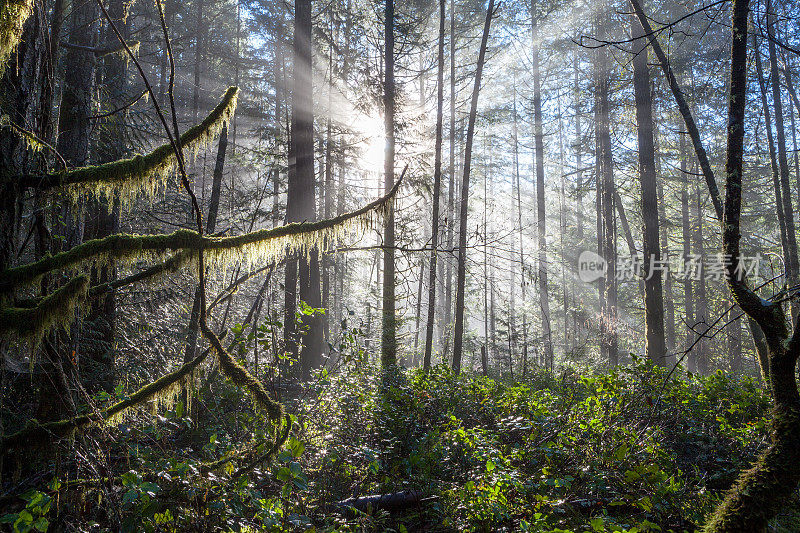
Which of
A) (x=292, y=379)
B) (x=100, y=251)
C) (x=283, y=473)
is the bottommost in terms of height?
(x=292, y=379)

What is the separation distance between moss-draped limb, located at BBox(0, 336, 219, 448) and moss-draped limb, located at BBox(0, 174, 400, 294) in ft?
2.56

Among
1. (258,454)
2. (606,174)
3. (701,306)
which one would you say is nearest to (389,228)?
(258,454)

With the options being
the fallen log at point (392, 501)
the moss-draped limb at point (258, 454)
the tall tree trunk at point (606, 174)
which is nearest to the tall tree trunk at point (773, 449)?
the fallen log at point (392, 501)

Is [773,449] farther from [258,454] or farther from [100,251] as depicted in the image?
[100,251]

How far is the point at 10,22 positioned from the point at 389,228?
27.5 feet

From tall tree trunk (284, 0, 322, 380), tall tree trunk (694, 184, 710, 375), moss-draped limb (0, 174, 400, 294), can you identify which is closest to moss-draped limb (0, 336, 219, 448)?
moss-draped limb (0, 174, 400, 294)

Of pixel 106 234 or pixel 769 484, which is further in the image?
pixel 106 234

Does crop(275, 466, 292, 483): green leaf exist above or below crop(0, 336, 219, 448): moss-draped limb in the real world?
below

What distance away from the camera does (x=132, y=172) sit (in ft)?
9.26

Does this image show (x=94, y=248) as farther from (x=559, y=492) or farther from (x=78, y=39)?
(x=78, y=39)

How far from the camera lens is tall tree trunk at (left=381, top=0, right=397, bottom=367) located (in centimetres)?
985

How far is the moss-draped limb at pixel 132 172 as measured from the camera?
257 cm

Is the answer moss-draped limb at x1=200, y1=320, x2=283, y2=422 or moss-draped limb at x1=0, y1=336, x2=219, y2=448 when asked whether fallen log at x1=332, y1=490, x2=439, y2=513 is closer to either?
moss-draped limb at x1=200, y1=320, x2=283, y2=422

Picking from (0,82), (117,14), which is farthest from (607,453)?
(117,14)
